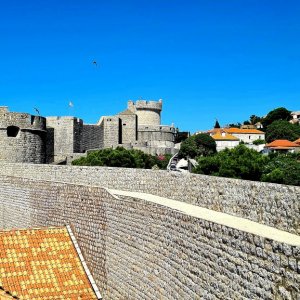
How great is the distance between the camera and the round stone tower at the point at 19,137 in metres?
20.9

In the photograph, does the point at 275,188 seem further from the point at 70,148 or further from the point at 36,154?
the point at 70,148

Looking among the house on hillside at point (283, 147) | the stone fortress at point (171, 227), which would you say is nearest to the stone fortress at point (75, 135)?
the stone fortress at point (171, 227)

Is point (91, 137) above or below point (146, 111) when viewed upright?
below

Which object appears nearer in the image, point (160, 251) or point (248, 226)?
point (248, 226)

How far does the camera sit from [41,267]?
9.24 metres

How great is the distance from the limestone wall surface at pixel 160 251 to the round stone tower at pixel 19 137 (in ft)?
28.4

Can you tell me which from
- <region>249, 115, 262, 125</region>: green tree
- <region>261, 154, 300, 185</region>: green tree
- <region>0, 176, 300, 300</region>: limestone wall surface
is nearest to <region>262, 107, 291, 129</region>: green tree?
<region>249, 115, 262, 125</region>: green tree

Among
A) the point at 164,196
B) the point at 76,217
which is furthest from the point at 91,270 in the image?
the point at 164,196

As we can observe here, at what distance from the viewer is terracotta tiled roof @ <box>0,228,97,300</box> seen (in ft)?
28.6

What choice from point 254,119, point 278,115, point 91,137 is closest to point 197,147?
point 91,137

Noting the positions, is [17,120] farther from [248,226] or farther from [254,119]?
[254,119]

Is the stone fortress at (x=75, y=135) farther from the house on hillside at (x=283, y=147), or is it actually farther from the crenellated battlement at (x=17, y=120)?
the house on hillside at (x=283, y=147)

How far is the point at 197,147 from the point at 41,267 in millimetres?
39304

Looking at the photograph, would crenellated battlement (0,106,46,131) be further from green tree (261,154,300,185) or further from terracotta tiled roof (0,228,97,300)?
terracotta tiled roof (0,228,97,300)
